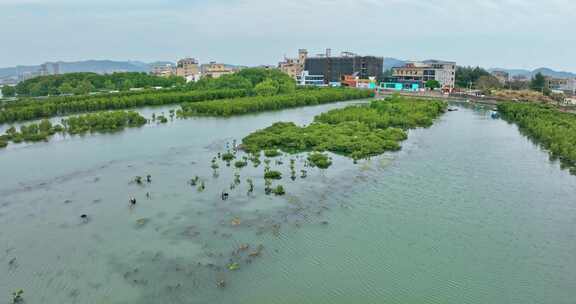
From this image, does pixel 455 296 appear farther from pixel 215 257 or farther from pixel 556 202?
pixel 556 202

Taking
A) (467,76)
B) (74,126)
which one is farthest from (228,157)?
(467,76)

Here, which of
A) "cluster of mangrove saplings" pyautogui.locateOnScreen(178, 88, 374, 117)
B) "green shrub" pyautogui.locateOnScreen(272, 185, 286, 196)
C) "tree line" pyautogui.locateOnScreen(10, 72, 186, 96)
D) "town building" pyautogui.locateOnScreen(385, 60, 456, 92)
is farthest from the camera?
"town building" pyautogui.locateOnScreen(385, 60, 456, 92)

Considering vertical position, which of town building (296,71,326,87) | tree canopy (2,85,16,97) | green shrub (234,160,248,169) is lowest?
green shrub (234,160,248,169)

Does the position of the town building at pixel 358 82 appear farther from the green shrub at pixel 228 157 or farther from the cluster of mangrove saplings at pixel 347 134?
the green shrub at pixel 228 157

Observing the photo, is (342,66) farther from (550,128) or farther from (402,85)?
(550,128)

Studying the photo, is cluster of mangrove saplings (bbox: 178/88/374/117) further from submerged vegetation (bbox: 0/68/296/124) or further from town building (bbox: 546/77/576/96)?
town building (bbox: 546/77/576/96)

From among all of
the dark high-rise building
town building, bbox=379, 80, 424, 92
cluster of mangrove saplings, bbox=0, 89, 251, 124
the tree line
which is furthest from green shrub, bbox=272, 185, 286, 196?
the dark high-rise building

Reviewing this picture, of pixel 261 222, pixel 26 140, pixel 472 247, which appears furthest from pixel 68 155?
pixel 472 247

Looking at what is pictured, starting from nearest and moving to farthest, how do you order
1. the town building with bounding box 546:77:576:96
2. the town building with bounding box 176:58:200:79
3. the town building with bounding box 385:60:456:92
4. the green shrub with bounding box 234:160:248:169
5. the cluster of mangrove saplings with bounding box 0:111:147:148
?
the green shrub with bounding box 234:160:248:169 → the cluster of mangrove saplings with bounding box 0:111:147:148 → the town building with bounding box 385:60:456:92 → the town building with bounding box 546:77:576:96 → the town building with bounding box 176:58:200:79
